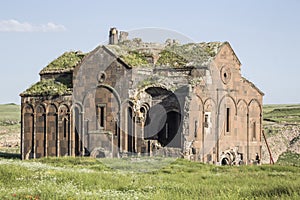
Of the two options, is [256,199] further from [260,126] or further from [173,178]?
[260,126]

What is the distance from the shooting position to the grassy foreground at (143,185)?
11883mm

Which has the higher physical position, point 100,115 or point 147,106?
point 147,106

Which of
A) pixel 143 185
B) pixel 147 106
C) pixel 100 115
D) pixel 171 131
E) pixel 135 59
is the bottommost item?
pixel 143 185

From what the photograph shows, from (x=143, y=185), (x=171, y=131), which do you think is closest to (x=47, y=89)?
(x=171, y=131)

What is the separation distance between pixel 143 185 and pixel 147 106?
13.7 m

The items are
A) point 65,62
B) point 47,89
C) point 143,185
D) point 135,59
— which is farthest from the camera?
point 65,62

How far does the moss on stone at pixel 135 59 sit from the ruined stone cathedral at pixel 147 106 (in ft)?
0.21

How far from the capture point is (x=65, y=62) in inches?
1309

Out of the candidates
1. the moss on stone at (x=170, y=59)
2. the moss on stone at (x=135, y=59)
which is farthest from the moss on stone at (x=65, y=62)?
the moss on stone at (x=170, y=59)

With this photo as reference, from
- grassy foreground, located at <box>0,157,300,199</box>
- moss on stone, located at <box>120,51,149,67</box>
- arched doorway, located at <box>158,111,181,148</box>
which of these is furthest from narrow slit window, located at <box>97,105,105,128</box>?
grassy foreground, located at <box>0,157,300,199</box>

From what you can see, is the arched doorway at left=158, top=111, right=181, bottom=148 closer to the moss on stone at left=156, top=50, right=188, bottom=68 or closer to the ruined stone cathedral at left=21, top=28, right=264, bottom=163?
the ruined stone cathedral at left=21, top=28, right=264, bottom=163

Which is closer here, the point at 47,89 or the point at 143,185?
the point at 143,185

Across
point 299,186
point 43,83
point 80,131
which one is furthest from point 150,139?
point 299,186

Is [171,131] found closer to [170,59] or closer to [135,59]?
[170,59]
